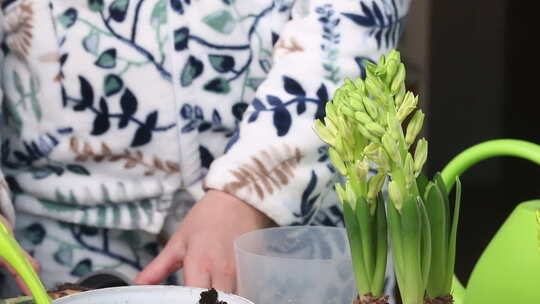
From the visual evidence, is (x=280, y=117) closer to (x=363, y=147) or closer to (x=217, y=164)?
(x=217, y=164)

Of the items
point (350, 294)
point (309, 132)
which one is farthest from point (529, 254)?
point (309, 132)

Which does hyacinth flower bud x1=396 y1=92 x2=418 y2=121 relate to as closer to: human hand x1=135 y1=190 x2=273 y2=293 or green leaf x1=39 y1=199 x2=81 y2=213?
human hand x1=135 y1=190 x2=273 y2=293

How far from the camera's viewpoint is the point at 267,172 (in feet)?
1.95

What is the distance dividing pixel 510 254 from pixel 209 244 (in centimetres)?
20

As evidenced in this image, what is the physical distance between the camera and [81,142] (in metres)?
0.67

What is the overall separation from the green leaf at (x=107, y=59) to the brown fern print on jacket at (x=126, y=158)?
0.06m

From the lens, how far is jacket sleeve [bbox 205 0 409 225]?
1.93ft

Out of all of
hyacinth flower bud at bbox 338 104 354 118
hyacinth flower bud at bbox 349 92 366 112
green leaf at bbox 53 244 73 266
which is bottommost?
green leaf at bbox 53 244 73 266

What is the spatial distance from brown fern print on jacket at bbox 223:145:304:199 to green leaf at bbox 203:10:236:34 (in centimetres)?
12

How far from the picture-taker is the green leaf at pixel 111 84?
65 centimetres

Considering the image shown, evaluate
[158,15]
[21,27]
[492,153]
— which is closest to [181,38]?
[158,15]

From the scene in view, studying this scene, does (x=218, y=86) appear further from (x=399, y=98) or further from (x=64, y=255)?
(x=399, y=98)

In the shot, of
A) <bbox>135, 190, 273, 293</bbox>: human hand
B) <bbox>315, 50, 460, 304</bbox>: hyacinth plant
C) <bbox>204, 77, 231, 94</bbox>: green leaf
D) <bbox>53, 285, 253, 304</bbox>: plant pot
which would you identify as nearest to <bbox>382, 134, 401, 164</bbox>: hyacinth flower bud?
<bbox>315, 50, 460, 304</bbox>: hyacinth plant

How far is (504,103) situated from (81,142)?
2.41 meters
